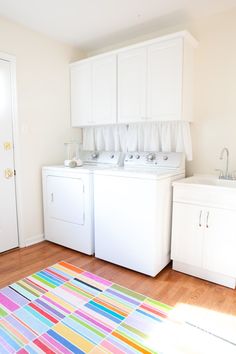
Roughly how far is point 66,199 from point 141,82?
1.58 metres

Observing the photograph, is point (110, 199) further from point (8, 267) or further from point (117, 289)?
point (8, 267)

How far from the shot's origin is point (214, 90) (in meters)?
2.60

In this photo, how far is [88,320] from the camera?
1750 mm

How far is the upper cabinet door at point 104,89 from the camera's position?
287 centimetres

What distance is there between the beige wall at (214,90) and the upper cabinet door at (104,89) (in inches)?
30.1

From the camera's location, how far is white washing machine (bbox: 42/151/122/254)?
2.72 m

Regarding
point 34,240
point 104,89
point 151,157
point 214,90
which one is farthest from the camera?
point 34,240

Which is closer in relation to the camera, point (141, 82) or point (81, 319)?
point (81, 319)

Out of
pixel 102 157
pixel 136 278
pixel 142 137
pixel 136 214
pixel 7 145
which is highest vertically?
pixel 142 137

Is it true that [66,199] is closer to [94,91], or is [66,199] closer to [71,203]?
[71,203]

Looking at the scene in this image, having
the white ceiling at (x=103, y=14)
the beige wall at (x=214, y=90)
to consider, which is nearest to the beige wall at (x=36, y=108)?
the white ceiling at (x=103, y=14)

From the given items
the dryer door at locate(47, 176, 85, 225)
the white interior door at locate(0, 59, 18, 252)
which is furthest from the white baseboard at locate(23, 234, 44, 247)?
the dryer door at locate(47, 176, 85, 225)

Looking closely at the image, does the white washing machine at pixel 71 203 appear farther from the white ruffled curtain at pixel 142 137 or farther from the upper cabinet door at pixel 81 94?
the upper cabinet door at pixel 81 94

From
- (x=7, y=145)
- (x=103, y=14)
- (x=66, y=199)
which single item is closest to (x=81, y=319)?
(x=66, y=199)
